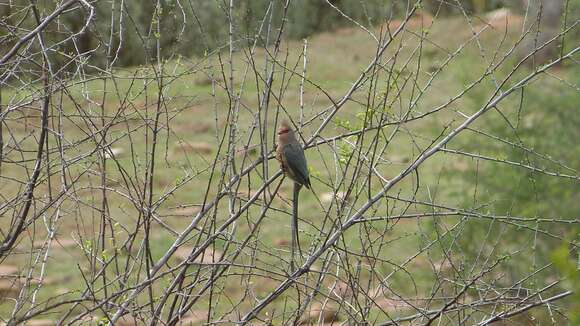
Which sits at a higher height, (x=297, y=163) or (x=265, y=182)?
(x=265, y=182)

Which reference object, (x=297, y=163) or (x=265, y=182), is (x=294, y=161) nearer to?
(x=297, y=163)

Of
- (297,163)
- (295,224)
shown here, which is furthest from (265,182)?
(297,163)

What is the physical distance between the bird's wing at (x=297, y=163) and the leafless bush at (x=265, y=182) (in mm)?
172

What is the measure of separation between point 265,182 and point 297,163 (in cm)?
146

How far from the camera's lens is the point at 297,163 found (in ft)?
17.1

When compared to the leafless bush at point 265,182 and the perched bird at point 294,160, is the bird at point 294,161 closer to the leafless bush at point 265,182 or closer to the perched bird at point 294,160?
the perched bird at point 294,160

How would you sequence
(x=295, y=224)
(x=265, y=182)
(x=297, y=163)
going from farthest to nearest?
1. (x=297, y=163)
2. (x=295, y=224)
3. (x=265, y=182)

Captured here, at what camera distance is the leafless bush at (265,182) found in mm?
3898

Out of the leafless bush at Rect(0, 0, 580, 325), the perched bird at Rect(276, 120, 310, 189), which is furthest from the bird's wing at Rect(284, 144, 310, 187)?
the leafless bush at Rect(0, 0, 580, 325)

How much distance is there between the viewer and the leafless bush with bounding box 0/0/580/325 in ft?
12.8

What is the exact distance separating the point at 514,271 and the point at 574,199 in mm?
980

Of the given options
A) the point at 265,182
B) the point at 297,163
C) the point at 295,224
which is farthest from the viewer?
the point at 297,163

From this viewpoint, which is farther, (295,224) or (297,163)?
(297,163)

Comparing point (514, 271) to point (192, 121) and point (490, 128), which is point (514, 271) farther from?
point (192, 121)
